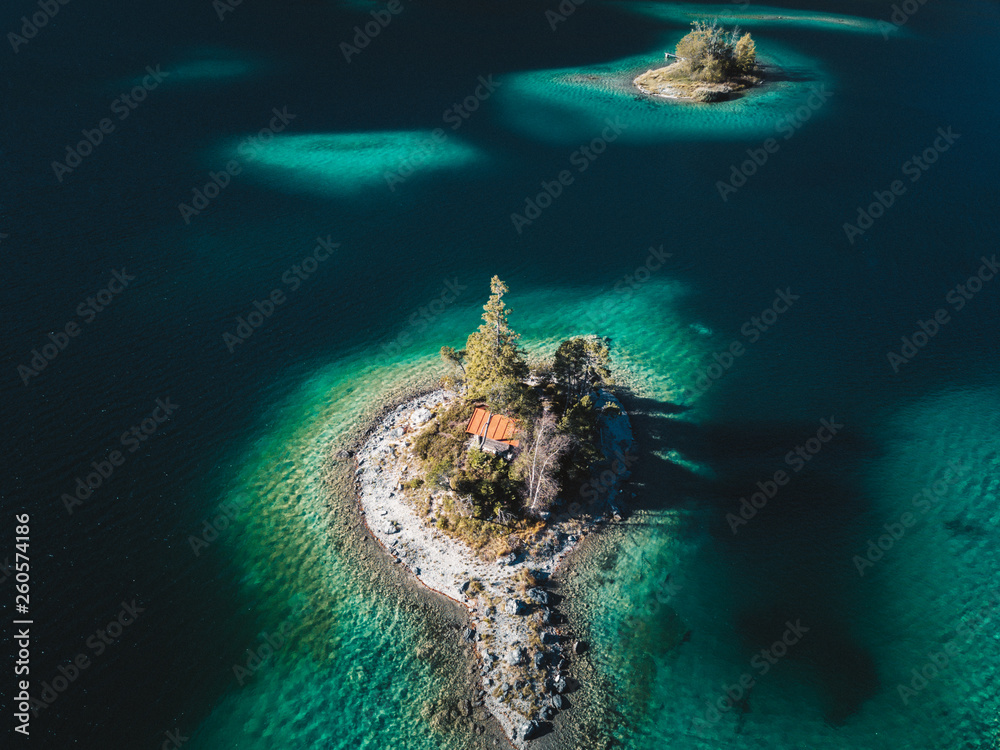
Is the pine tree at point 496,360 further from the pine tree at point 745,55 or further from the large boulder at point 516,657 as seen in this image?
the pine tree at point 745,55

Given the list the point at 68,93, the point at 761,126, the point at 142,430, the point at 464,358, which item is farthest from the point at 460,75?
the point at 142,430

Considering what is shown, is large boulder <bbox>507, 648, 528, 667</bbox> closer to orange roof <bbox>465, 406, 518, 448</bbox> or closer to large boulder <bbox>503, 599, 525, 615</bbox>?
large boulder <bbox>503, 599, 525, 615</bbox>

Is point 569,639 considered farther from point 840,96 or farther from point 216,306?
point 840,96

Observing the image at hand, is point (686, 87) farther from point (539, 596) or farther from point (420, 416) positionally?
point (539, 596)

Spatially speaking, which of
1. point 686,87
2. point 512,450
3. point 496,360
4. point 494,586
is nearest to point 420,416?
point 512,450

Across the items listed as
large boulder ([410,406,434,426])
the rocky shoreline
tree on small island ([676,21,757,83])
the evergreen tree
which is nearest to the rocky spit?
large boulder ([410,406,434,426])

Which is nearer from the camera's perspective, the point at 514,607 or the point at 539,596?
the point at 514,607
